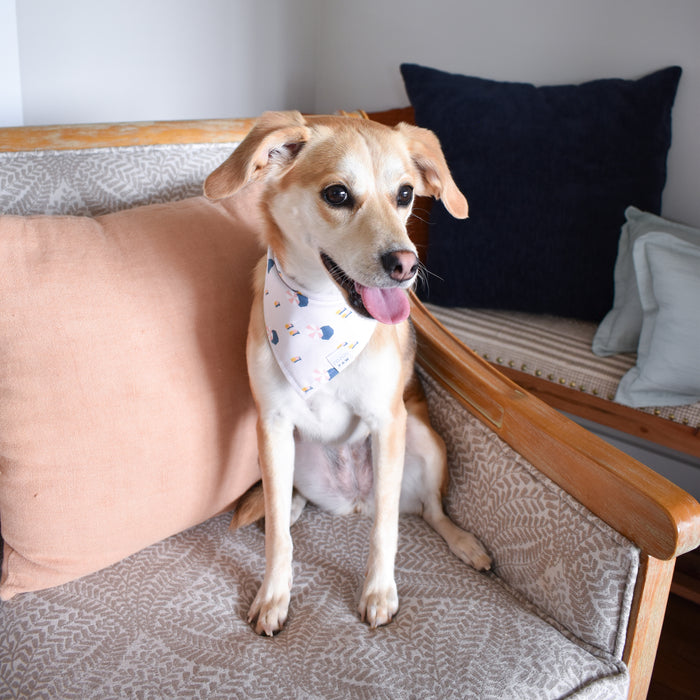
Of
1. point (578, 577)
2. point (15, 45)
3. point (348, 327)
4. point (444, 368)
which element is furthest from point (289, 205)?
point (15, 45)

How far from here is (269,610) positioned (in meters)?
1.01

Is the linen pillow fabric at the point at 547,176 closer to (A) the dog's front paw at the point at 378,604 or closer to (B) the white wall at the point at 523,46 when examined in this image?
(B) the white wall at the point at 523,46

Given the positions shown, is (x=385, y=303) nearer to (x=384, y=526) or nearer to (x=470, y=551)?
(x=384, y=526)

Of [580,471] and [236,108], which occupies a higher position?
[236,108]

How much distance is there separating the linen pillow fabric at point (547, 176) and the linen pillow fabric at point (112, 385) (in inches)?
36.8

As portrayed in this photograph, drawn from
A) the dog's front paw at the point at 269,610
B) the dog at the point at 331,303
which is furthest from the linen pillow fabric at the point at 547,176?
the dog's front paw at the point at 269,610

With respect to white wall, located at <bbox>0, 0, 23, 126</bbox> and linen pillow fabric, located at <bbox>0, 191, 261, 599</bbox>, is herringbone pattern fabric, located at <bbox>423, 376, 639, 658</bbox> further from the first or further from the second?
white wall, located at <bbox>0, 0, 23, 126</bbox>

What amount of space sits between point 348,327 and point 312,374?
99 millimetres

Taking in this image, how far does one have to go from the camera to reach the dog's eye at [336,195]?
994 mm

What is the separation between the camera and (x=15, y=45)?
1383 mm

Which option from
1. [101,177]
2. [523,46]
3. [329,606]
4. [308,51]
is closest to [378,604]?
[329,606]

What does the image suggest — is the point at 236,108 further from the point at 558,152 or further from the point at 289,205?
the point at 289,205

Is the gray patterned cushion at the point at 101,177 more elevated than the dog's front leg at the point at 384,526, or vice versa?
the gray patterned cushion at the point at 101,177

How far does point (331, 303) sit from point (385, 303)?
0.12 metres
